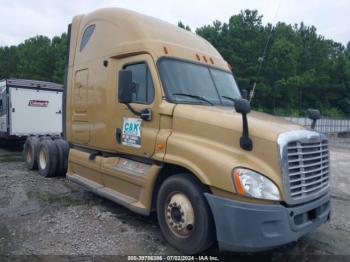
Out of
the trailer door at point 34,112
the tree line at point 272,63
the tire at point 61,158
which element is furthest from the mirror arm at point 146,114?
the tree line at point 272,63

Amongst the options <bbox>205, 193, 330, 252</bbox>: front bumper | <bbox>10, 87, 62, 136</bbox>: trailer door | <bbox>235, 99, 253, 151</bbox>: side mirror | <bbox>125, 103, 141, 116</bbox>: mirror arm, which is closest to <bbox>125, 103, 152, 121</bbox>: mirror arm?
→ <bbox>125, 103, 141, 116</bbox>: mirror arm

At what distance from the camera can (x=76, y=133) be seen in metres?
6.89

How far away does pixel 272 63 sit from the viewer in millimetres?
45969

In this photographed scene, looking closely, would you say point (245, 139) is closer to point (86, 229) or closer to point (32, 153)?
point (86, 229)

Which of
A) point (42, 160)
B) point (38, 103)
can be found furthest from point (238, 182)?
point (38, 103)

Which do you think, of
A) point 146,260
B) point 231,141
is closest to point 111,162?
point 146,260

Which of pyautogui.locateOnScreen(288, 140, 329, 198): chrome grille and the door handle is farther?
the door handle

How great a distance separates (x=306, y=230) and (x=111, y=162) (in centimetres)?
322

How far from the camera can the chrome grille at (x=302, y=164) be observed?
3.75 metres

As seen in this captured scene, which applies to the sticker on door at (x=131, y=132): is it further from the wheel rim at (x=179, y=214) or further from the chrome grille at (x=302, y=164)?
the chrome grille at (x=302, y=164)

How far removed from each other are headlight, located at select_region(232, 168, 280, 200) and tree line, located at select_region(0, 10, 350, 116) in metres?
36.3

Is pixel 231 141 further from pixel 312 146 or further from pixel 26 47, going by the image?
pixel 26 47

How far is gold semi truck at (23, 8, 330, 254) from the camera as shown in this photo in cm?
372

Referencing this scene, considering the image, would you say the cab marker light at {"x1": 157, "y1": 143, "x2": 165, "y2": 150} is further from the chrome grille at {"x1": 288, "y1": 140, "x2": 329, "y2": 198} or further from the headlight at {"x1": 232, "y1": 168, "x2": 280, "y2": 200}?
the chrome grille at {"x1": 288, "y1": 140, "x2": 329, "y2": 198}
